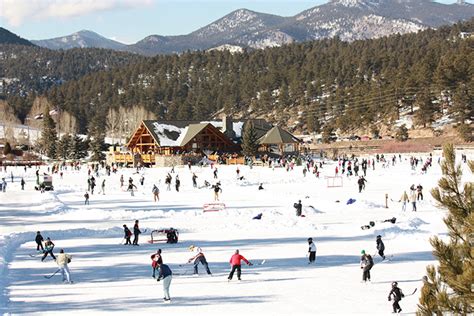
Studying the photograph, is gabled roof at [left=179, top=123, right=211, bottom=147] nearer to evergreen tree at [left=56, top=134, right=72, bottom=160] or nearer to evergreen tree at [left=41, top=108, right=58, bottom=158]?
evergreen tree at [left=56, top=134, right=72, bottom=160]

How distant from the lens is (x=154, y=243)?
21.8 meters

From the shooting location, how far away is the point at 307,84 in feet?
380

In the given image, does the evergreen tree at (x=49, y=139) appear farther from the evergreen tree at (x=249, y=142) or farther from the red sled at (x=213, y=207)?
the red sled at (x=213, y=207)

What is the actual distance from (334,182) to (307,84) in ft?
248

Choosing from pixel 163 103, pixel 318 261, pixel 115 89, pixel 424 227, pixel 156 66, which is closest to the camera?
pixel 318 261

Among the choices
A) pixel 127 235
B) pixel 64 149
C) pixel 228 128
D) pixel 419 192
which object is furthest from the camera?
pixel 64 149

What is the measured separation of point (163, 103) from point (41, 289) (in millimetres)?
120356

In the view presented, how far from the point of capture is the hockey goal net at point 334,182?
40.5 m

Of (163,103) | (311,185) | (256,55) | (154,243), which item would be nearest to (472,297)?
(154,243)

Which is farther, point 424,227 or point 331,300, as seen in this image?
point 424,227

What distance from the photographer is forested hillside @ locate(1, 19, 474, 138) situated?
286ft

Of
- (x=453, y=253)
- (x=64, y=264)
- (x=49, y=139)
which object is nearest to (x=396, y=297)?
(x=453, y=253)

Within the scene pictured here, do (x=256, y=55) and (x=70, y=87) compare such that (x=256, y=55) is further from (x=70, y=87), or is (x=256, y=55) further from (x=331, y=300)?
(x=331, y=300)

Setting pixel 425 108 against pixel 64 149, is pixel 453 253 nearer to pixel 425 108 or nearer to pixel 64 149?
pixel 64 149
